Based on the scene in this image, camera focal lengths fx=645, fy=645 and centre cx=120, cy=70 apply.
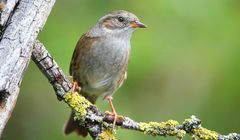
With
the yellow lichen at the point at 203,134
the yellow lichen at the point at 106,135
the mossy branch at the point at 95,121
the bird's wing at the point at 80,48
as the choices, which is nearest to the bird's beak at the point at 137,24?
the bird's wing at the point at 80,48

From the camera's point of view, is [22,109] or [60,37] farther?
[22,109]

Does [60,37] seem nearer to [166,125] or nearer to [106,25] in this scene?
[106,25]

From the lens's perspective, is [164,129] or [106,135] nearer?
[164,129]

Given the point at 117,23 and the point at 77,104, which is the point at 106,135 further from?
the point at 117,23

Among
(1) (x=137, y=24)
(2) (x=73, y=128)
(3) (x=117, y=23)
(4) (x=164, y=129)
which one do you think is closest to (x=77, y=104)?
(4) (x=164, y=129)

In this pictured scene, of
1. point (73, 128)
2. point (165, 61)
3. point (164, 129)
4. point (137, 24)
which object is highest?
point (137, 24)

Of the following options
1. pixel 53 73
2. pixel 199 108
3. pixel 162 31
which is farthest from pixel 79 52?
pixel 53 73

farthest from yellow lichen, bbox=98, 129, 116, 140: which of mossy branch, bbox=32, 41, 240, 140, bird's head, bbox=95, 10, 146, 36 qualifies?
bird's head, bbox=95, 10, 146, 36
